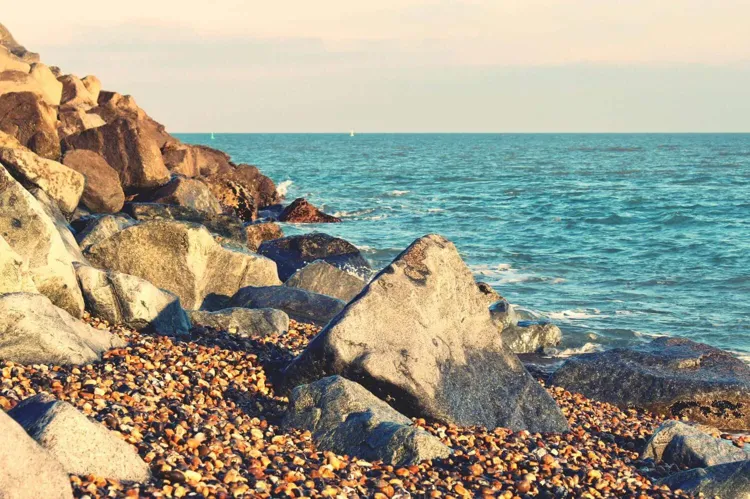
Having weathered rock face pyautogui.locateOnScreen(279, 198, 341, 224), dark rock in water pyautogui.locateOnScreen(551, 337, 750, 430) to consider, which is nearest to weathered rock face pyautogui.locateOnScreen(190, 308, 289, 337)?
dark rock in water pyautogui.locateOnScreen(551, 337, 750, 430)

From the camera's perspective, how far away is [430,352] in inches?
354

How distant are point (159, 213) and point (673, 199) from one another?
30770 mm

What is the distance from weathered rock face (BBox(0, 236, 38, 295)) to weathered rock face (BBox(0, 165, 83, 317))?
35 cm

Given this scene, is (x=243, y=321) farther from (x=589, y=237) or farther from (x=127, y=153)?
(x=589, y=237)

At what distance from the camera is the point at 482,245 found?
29.1 m

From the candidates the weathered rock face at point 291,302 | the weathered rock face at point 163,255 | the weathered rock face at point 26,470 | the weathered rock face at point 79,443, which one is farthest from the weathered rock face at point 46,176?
the weathered rock face at point 26,470

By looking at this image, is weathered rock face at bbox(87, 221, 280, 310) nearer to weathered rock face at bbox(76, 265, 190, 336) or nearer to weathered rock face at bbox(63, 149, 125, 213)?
weathered rock face at bbox(76, 265, 190, 336)

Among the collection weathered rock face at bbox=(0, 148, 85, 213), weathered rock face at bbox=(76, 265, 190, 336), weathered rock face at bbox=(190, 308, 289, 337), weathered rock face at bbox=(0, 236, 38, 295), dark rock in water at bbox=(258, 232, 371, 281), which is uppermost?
weathered rock face at bbox=(0, 148, 85, 213)

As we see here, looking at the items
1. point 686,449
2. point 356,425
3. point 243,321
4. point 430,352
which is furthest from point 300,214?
point 356,425

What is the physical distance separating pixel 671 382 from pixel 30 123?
1896 cm

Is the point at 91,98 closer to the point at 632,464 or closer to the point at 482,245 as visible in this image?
the point at 482,245

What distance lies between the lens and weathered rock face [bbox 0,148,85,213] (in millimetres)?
16562

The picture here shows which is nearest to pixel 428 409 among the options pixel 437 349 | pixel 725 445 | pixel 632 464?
pixel 437 349

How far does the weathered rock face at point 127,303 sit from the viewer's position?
10711mm
